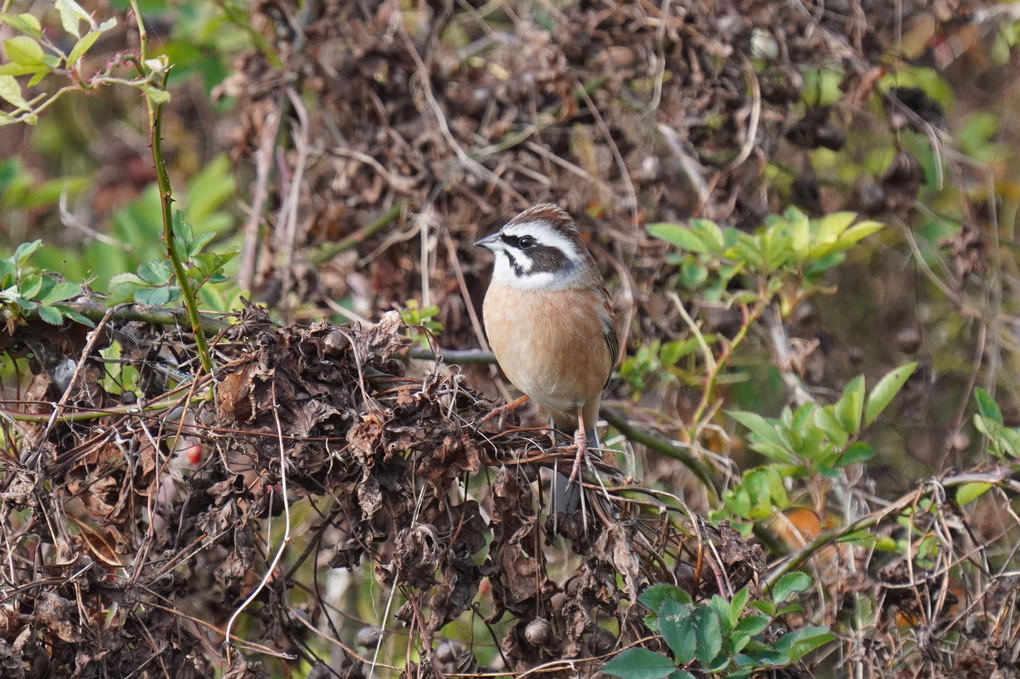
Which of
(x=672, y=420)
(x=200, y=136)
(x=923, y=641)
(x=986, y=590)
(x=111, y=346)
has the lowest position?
(x=200, y=136)

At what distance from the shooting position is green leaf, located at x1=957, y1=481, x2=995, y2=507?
9.96ft

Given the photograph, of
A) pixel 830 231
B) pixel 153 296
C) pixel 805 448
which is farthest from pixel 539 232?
pixel 153 296

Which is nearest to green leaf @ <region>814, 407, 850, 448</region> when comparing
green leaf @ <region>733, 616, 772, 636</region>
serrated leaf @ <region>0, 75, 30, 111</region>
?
green leaf @ <region>733, 616, 772, 636</region>

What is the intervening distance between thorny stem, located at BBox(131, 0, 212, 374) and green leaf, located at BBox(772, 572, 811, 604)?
1.70 metres

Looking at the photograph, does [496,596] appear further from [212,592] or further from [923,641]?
[923,641]

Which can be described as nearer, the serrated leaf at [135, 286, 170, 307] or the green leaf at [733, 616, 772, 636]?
the green leaf at [733, 616, 772, 636]

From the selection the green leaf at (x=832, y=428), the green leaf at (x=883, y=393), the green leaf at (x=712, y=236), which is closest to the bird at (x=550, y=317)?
the green leaf at (x=712, y=236)

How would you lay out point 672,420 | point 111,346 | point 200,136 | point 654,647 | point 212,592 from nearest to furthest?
point 654,647
point 111,346
point 212,592
point 672,420
point 200,136

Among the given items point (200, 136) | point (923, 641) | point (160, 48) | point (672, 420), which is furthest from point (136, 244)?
point (923, 641)

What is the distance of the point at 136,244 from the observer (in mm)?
5223

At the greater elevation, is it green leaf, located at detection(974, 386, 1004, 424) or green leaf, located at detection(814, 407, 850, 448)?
green leaf, located at detection(974, 386, 1004, 424)

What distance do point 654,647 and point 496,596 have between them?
18.3 inches

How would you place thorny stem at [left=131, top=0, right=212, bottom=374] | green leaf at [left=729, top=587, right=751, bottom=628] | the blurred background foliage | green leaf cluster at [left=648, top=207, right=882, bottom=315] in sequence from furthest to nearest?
the blurred background foliage < green leaf cluster at [left=648, top=207, right=882, bottom=315] < green leaf at [left=729, top=587, right=751, bottom=628] < thorny stem at [left=131, top=0, right=212, bottom=374]

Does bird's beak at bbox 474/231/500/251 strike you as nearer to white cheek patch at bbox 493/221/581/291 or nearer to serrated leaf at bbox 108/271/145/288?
white cheek patch at bbox 493/221/581/291
